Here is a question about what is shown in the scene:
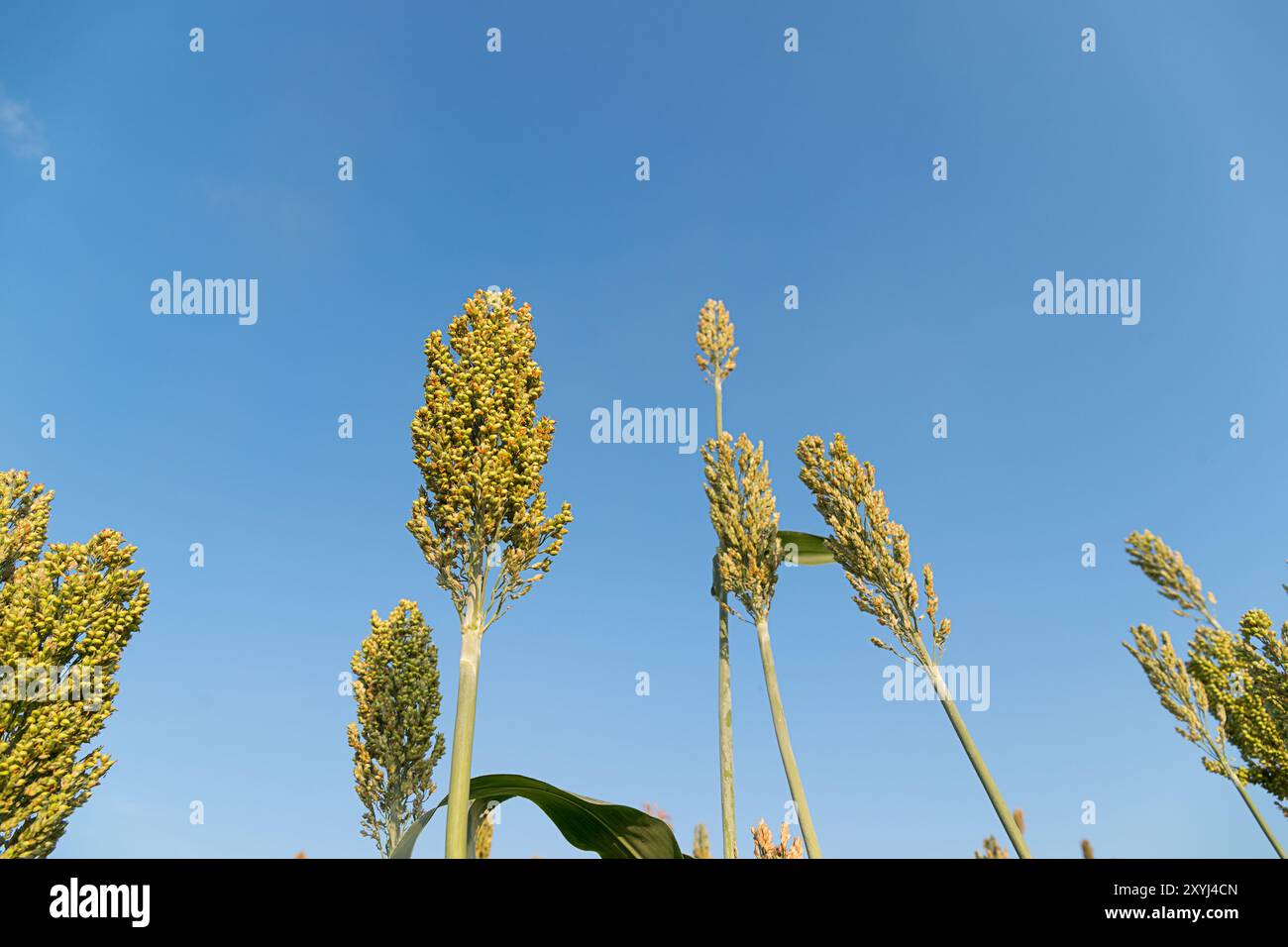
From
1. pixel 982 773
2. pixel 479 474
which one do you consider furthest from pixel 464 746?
pixel 982 773

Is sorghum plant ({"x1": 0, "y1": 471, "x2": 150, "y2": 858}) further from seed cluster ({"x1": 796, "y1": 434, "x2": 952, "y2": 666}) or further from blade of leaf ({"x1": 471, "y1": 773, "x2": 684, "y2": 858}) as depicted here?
seed cluster ({"x1": 796, "y1": 434, "x2": 952, "y2": 666})

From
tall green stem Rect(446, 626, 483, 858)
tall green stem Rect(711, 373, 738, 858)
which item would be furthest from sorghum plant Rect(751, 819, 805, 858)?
tall green stem Rect(446, 626, 483, 858)

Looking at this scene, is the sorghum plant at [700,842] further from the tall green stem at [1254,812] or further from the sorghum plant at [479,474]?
the tall green stem at [1254,812]

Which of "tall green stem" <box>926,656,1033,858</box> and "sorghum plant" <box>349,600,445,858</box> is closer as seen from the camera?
"tall green stem" <box>926,656,1033,858</box>

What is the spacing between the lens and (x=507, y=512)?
10.7 meters

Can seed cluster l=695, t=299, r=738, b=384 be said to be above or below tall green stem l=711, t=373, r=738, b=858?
above

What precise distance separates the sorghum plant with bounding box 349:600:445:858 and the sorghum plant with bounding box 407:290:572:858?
594 cm

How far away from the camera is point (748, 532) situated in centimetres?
1512

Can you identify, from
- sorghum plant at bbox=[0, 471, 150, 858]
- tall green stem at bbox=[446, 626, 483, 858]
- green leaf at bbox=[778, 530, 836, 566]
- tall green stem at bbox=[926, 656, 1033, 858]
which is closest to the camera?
tall green stem at bbox=[446, 626, 483, 858]

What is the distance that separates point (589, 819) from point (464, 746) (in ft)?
6.39

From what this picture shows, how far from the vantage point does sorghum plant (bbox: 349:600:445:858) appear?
45.4 feet
